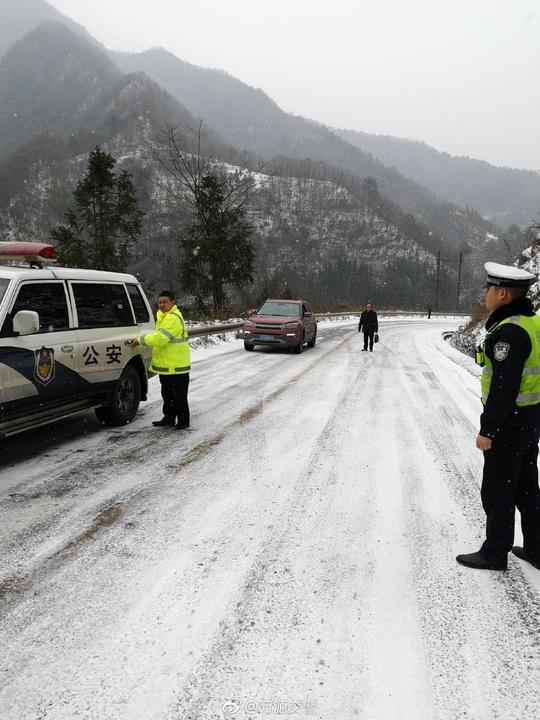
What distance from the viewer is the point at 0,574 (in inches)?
121

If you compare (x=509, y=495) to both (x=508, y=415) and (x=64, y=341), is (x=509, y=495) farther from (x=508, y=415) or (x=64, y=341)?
(x=64, y=341)

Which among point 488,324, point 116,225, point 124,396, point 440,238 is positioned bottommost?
point 124,396

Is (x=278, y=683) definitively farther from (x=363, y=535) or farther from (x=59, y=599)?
(x=363, y=535)

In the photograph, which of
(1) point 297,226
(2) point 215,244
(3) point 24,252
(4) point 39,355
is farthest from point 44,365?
(1) point 297,226

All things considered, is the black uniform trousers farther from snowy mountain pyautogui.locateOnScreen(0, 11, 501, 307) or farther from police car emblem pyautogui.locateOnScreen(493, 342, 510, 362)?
snowy mountain pyautogui.locateOnScreen(0, 11, 501, 307)

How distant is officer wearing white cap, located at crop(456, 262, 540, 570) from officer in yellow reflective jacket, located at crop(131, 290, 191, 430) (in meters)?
3.96

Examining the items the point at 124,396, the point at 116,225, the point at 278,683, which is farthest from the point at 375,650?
the point at 116,225

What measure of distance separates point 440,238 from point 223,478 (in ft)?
680

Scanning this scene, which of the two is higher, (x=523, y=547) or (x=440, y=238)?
(x=440, y=238)

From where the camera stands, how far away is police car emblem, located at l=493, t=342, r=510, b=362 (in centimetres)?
298

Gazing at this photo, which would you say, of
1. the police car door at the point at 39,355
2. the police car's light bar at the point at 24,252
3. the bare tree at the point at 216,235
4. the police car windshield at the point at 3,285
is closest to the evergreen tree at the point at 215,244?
the bare tree at the point at 216,235

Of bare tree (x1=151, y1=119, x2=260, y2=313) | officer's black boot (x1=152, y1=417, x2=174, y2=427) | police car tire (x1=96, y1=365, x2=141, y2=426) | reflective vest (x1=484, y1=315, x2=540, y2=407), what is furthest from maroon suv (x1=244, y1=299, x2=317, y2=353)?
bare tree (x1=151, y1=119, x2=260, y2=313)

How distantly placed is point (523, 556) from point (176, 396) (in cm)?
435

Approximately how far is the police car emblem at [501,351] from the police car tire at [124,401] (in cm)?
478
